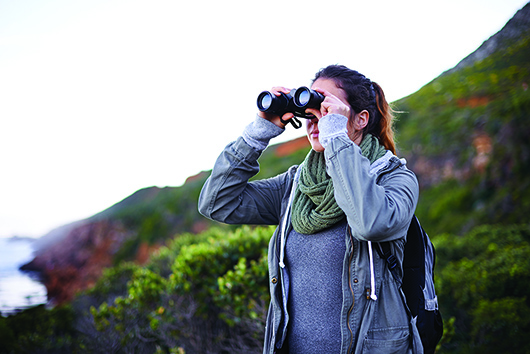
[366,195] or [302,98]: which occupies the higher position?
[302,98]

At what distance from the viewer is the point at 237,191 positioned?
1.87 meters

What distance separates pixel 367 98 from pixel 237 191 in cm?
80

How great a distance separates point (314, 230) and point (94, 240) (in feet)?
60.7

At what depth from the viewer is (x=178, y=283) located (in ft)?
12.3

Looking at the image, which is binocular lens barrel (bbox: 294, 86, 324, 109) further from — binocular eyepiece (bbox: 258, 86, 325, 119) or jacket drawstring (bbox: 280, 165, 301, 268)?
jacket drawstring (bbox: 280, 165, 301, 268)

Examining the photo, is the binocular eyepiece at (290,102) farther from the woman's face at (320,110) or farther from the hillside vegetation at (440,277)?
the hillside vegetation at (440,277)

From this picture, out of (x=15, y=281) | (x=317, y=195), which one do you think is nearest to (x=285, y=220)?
(x=317, y=195)

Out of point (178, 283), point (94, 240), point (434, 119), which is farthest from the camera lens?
point (94, 240)

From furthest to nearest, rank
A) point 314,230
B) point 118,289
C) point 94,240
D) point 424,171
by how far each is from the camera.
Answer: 1. point 94,240
2. point 424,171
3. point 118,289
4. point 314,230

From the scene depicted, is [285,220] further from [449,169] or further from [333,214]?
[449,169]

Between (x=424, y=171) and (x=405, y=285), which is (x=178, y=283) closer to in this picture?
(x=405, y=285)

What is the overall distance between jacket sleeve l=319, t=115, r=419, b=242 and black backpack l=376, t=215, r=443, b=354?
0.56 feet

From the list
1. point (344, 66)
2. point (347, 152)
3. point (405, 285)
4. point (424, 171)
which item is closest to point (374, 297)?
point (405, 285)

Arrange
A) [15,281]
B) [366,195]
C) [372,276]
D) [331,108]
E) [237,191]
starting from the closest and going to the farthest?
[366,195], [372,276], [331,108], [237,191], [15,281]
